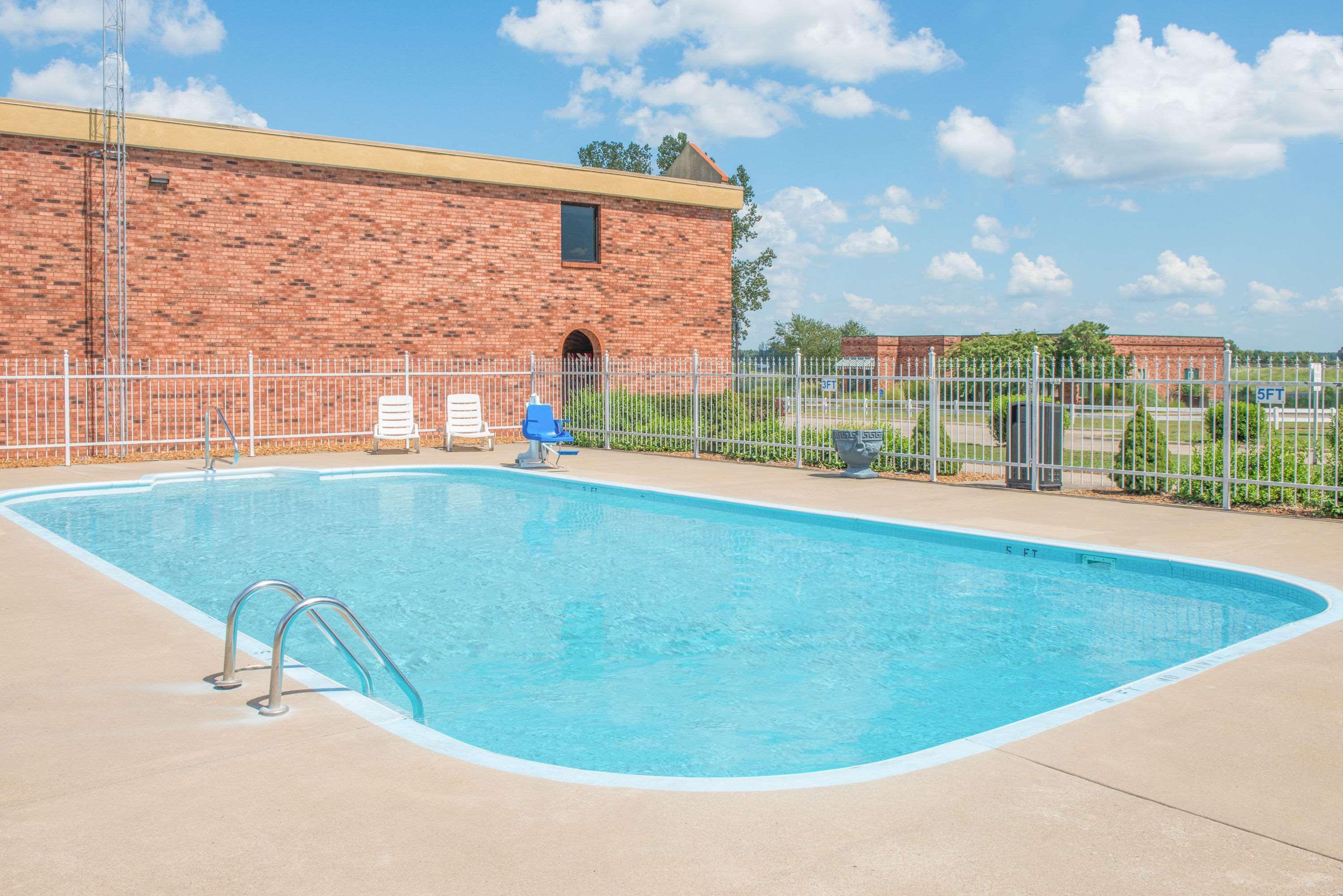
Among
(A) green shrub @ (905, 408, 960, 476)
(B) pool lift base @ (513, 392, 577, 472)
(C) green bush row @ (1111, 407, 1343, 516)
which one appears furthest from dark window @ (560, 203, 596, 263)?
(C) green bush row @ (1111, 407, 1343, 516)

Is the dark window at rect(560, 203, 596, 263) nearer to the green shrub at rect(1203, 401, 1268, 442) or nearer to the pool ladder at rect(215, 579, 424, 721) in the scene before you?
the green shrub at rect(1203, 401, 1268, 442)

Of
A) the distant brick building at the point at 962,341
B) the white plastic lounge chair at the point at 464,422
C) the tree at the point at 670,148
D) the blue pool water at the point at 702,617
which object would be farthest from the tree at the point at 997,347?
the blue pool water at the point at 702,617

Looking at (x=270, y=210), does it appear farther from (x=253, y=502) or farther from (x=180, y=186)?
(x=253, y=502)

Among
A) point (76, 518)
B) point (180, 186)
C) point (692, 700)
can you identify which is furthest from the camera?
point (180, 186)

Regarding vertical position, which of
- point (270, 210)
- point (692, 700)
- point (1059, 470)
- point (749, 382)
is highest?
point (270, 210)

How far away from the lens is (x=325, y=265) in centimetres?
2078

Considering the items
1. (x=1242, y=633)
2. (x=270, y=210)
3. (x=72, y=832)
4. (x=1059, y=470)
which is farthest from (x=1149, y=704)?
(x=270, y=210)

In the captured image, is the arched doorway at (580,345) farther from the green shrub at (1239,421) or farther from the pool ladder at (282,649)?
the pool ladder at (282,649)

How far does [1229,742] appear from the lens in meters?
4.38

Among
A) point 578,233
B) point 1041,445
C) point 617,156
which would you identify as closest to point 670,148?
point 617,156

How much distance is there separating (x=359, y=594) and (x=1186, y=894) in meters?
6.68

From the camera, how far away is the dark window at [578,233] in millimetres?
24016

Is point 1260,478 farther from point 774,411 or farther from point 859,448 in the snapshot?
point 774,411

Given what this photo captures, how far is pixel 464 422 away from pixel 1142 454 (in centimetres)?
1229
